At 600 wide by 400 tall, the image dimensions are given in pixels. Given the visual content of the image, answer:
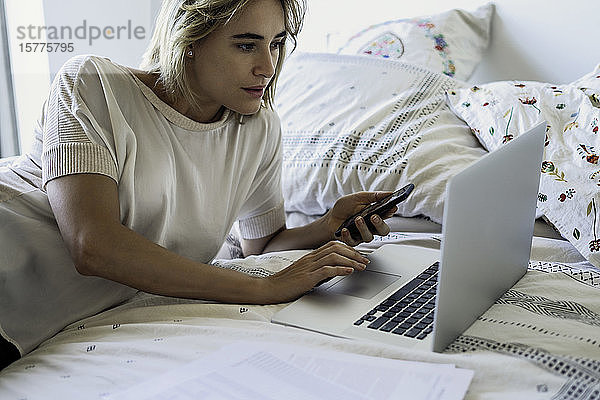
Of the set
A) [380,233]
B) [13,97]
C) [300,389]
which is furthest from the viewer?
[13,97]

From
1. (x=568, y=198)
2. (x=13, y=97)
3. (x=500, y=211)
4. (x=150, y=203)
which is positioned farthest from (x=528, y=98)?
(x=13, y=97)

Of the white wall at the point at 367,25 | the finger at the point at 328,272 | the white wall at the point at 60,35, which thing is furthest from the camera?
the white wall at the point at 60,35

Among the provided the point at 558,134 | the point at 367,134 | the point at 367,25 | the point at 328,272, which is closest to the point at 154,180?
the point at 328,272

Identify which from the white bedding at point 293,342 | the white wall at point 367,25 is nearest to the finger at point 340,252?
the white bedding at point 293,342

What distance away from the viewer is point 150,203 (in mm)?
1180

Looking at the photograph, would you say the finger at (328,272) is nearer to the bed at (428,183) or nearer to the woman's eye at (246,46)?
the bed at (428,183)

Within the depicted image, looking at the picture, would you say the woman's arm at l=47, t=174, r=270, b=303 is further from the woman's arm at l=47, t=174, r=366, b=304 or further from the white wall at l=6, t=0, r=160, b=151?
the white wall at l=6, t=0, r=160, b=151

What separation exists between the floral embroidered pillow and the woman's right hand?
0.43 m

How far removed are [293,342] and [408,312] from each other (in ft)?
0.69

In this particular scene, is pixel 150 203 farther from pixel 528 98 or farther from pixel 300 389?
pixel 528 98

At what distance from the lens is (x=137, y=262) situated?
1060 millimetres

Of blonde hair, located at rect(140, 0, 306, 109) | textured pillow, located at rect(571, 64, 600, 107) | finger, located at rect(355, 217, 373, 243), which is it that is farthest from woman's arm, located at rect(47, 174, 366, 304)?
textured pillow, located at rect(571, 64, 600, 107)

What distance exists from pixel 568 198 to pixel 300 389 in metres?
0.77

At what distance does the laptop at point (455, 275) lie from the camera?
A: 860mm
